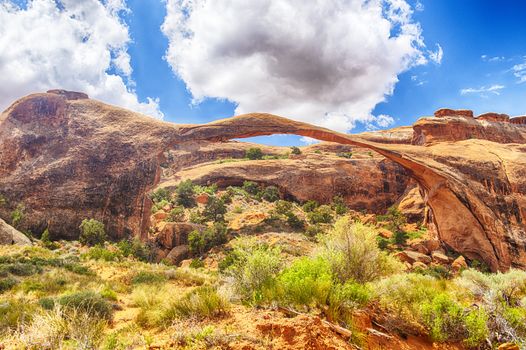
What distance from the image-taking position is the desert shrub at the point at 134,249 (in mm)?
17750

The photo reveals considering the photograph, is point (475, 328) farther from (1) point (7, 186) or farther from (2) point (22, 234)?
(1) point (7, 186)

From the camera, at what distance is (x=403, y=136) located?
5047cm

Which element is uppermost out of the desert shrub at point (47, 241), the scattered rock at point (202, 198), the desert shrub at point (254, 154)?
the desert shrub at point (254, 154)

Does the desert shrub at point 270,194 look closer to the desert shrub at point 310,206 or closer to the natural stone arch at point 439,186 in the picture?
the desert shrub at point 310,206

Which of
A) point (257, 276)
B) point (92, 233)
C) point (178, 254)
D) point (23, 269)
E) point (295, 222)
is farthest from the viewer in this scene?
point (295, 222)

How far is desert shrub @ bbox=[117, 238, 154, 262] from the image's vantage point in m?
17.8

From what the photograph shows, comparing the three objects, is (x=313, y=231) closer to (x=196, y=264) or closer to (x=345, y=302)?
(x=196, y=264)

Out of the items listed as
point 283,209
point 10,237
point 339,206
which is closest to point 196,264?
point 10,237

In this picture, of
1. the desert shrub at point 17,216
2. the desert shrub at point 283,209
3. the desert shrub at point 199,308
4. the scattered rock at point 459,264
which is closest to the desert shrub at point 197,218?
the desert shrub at point 283,209

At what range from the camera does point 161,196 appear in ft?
115

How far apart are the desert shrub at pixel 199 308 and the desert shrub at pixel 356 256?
3217mm

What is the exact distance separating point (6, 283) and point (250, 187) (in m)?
28.5

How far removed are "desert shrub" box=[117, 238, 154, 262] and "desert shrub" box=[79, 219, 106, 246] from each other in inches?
48.0

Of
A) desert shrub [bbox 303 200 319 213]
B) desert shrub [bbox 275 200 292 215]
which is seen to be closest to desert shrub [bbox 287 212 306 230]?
desert shrub [bbox 275 200 292 215]
